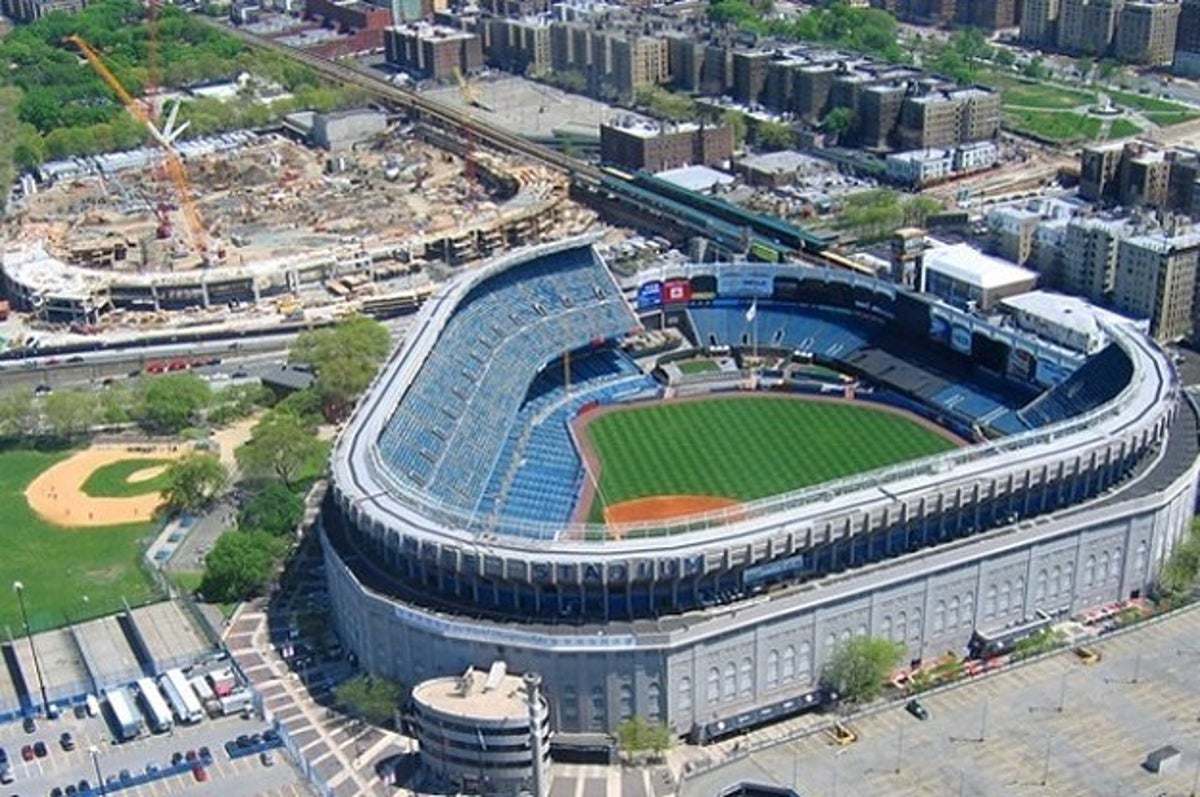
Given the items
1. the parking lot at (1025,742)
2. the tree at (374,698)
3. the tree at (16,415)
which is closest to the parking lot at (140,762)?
the tree at (374,698)

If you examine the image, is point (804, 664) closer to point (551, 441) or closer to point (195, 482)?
point (551, 441)

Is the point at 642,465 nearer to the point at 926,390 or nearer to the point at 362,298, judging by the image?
the point at 926,390

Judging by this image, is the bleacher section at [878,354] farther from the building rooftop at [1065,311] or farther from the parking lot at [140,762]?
the parking lot at [140,762]

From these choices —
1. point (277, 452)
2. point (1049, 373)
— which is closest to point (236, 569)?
point (277, 452)

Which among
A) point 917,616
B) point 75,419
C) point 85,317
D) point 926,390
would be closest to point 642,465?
point 926,390

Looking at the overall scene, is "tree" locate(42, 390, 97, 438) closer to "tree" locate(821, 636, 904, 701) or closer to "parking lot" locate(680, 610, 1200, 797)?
"tree" locate(821, 636, 904, 701)

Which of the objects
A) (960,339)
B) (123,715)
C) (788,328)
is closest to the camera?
(123,715)
